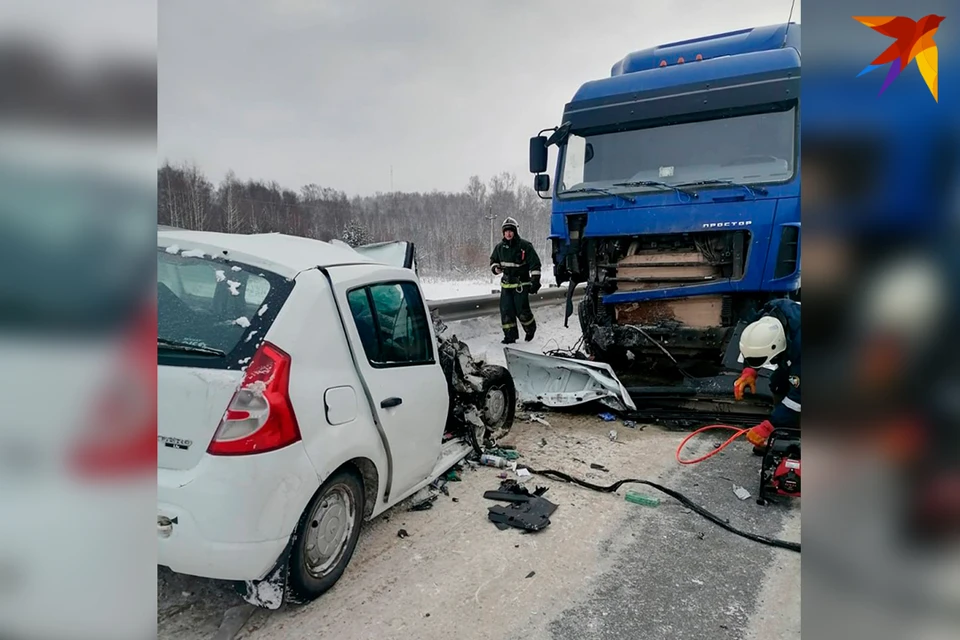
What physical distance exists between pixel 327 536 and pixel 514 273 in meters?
6.34

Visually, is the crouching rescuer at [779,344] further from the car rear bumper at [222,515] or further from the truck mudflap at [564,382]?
the car rear bumper at [222,515]

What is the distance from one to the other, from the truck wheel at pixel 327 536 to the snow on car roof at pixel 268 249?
945 millimetres

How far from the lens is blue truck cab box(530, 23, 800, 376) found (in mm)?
5332

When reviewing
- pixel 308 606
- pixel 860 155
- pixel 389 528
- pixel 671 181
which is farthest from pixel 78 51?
pixel 671 181

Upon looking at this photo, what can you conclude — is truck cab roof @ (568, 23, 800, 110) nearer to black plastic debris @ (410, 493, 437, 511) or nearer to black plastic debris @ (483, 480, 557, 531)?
black plastic debris @ (483, 480, 557, 531)

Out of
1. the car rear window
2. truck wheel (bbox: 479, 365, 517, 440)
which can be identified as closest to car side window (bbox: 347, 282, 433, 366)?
the car rear window

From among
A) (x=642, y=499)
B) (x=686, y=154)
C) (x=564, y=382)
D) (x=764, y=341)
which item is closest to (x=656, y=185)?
(x=686, y=154)

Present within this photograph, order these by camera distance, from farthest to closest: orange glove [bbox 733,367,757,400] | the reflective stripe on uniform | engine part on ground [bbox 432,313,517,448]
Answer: engine part on ground [bbox 432,313,517,448]
orange glove [bbox 733,367,757,400]
the reflective stripe on uniform

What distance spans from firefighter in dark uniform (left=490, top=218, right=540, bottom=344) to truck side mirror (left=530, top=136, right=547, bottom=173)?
1.97m

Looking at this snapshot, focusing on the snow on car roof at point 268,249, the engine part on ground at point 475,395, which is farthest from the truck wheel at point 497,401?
the snow on car roof at point 268,249

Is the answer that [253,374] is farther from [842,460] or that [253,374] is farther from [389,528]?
[842,460]

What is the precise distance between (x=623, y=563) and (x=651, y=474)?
4.19 feet

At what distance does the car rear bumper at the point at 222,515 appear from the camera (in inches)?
78.4

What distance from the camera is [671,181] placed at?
578cm
